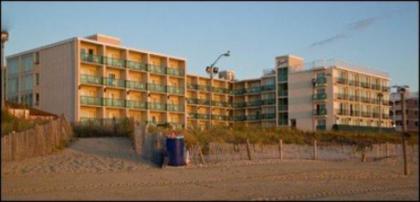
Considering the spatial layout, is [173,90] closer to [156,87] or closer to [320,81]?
[156,87]

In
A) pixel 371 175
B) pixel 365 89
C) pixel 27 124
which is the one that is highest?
pixel 365 89

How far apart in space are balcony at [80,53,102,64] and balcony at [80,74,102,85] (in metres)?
1.82

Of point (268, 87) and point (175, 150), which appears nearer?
point (175, 150)

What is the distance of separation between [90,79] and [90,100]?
2.53m

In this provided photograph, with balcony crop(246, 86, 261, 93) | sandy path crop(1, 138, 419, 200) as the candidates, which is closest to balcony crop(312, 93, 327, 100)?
balcony crop(246, 86, 261, 93)

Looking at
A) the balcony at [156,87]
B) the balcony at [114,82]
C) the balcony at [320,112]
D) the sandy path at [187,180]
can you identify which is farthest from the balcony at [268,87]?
the sandy path at [187,180]

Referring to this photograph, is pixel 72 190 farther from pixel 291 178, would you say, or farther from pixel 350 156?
pixel 350 156

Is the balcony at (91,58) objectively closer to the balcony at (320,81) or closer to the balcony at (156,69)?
the balcony at (156,69)

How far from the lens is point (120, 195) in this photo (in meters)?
15.6

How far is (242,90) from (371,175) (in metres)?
75.9

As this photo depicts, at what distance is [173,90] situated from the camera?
2985 inches

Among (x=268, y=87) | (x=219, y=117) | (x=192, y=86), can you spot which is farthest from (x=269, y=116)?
(x=192, y=86)

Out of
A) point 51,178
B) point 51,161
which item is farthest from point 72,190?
point 51,161

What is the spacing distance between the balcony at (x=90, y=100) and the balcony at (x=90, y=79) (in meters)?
1.78
